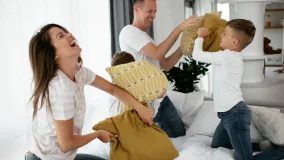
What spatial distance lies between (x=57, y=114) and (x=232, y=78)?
1.04 m

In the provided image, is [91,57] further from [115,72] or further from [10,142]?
[115,72]

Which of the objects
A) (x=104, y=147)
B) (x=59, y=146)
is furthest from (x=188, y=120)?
(x=59, y=146)

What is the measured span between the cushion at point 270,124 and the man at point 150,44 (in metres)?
0.56

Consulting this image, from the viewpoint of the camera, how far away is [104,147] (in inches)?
80.1

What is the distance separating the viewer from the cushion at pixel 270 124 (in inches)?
81.5

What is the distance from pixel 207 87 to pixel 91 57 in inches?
53.1

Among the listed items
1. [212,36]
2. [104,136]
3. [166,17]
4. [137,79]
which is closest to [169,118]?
[212,36]

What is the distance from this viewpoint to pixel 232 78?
1835 millimetres

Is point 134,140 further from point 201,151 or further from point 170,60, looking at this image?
point 170,60

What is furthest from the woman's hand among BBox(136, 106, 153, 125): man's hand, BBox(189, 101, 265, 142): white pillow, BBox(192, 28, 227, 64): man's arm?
BBox(189, 101, 265, 142): white pillow

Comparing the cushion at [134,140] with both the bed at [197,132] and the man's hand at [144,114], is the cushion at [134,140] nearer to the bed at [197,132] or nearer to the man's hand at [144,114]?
the man's hand at [144,114]

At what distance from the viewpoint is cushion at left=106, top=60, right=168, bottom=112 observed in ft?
5.24

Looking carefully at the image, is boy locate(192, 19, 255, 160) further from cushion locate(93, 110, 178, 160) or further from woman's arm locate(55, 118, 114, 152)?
woman's arm locate(55, 118, 114, 152)

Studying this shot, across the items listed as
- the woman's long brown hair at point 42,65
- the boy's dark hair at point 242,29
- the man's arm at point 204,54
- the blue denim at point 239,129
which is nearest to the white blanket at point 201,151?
the blue denim at point 239,129
